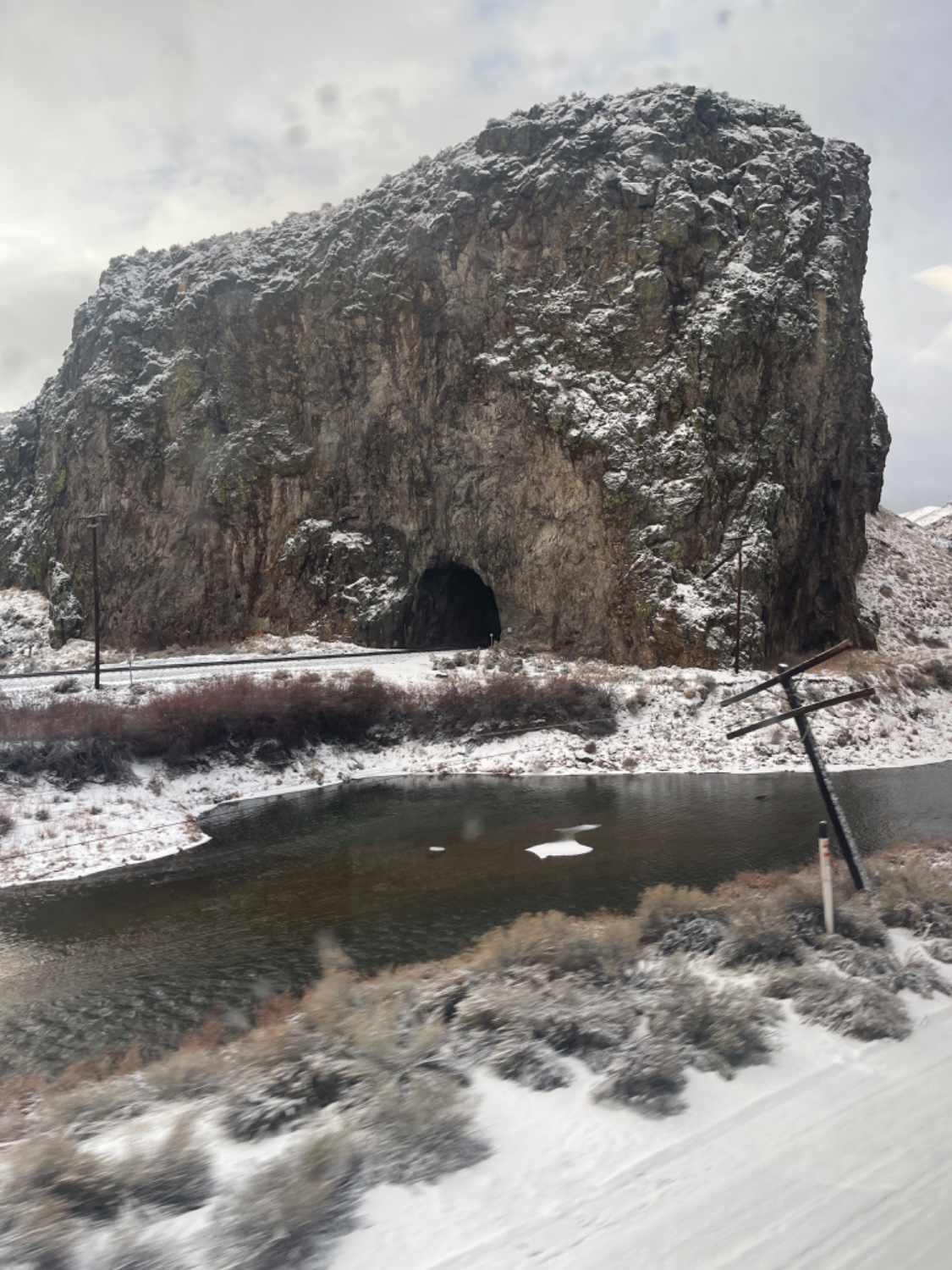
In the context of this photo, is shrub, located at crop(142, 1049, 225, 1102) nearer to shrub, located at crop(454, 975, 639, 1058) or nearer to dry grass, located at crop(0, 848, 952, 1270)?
Result: dry grass, located at crop(0, 848, 952, 1270)

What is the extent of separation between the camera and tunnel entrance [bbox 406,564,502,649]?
166 feet

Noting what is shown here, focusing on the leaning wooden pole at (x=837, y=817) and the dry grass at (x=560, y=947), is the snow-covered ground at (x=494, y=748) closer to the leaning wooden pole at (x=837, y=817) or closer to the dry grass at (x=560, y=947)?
the dry grass at (x=560, y=947)

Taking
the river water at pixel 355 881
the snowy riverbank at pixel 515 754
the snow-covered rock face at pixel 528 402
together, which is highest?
the snow-covered rock face at pixel 528 402

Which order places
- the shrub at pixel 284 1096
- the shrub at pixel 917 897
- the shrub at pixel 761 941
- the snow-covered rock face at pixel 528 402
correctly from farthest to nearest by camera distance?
1. the snow-covered rock face at pixel 528 402
2. the shrub at pixel 917 897
3. the shrub at pixel 761 941
4. the shrub at pixel 284 1096

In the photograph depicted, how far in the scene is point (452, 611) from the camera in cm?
5366

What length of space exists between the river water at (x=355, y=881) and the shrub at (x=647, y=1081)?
20.8ft

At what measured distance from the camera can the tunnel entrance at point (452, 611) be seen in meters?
50.6

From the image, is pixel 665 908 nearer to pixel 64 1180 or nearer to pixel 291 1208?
pixel 291 1208

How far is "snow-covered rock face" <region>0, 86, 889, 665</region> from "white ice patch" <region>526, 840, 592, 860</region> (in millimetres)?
20772

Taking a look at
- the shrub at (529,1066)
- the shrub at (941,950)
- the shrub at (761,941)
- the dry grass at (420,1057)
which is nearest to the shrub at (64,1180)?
the dry grass at (420,1057)

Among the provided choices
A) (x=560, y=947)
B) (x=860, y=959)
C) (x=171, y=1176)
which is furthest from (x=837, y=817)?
(x=171, y=1176)

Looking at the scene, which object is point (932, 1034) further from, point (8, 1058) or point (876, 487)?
point (876, 487)

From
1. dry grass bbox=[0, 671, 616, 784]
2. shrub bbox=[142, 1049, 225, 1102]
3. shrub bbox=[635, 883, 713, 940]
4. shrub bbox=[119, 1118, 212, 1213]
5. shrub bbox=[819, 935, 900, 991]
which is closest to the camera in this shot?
shrub bbox=[119, 1118, 212, 1213]

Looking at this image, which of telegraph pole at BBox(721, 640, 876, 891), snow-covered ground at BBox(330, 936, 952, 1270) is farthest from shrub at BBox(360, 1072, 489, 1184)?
telegraph pole at BBox(721, 640, 876, 891)
